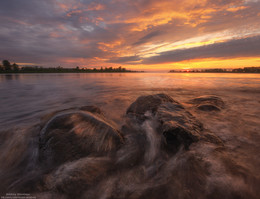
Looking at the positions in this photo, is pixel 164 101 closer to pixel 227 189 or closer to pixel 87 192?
pixel 227 189

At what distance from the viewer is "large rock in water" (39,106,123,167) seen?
6.70ft

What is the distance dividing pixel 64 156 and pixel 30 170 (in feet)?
1.83

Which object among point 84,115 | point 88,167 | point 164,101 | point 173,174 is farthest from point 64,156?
point 164,101

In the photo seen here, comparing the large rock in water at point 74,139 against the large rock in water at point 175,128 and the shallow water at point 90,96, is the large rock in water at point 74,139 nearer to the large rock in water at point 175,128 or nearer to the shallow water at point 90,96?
the large rock in water at point 175,128

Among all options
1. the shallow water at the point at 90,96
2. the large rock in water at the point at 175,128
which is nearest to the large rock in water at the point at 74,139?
the large rock in water at the point at 175,128

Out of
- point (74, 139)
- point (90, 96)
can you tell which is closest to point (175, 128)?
point (74, 139)

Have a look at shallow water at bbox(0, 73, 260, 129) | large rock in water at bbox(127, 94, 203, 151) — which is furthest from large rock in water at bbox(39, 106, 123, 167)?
shallow water at bbox(0, 73, 260, 129)

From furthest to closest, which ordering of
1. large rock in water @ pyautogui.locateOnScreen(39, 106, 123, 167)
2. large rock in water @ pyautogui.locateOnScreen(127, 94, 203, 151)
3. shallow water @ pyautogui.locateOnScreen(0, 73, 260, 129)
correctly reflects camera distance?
shallow water @ pyautogui.locateOnScreen(0, 73, 260, 129), large rock in water @ pyautogui.locateOnScreen(127, 94, 203, 151), large rock in water @ pyautogui.locateOnScreen(39, 106, 123, 167)

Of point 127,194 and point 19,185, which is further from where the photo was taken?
point 19,185

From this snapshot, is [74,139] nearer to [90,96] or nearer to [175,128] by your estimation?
[175,128]

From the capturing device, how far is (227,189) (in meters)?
1.53

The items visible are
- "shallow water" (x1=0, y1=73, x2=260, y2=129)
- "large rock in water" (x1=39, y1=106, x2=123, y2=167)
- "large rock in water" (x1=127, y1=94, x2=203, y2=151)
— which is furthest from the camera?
"shallow water" (x1=0, y1=73, x2=260, y2=129)

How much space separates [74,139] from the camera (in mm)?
2236

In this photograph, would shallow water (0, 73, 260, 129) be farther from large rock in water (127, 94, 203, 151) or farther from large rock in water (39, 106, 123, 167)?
large rock in water (39, 106, 123, 167)
